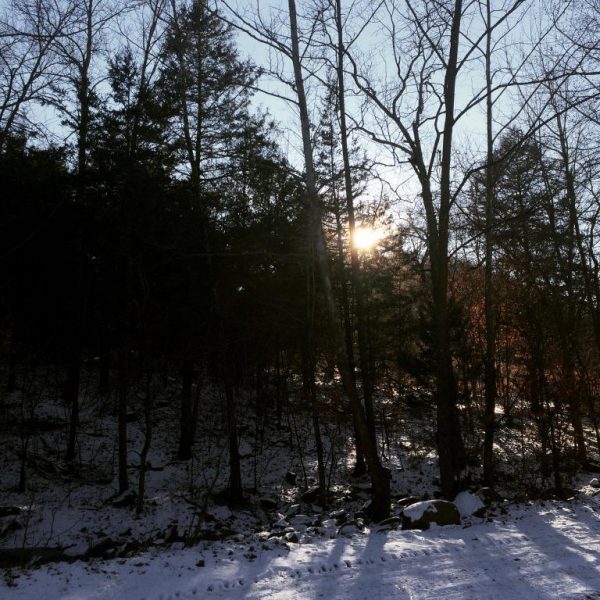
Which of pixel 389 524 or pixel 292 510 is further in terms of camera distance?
pixel 292 510

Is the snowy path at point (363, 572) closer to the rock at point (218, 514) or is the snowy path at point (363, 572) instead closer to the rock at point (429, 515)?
the rock at point (429, 515)

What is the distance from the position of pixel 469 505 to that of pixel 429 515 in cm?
123

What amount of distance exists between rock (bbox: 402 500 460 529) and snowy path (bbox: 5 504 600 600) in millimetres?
735

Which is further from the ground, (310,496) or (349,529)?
(349,529)

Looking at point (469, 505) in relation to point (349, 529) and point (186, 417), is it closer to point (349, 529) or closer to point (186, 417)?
point (349, 529)

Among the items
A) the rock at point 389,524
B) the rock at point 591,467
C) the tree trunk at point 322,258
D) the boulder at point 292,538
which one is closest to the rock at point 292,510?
the tree trunk at point 322,258

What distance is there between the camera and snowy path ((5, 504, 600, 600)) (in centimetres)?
520

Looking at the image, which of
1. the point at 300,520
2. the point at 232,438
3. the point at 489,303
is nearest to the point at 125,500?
the point at 232,438

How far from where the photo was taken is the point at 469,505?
9016 mm

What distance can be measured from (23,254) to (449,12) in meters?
12.5

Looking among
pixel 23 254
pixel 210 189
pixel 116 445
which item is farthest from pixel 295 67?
pixel 116 445

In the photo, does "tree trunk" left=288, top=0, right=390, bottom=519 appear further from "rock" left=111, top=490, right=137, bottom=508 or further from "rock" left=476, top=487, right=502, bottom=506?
"rock" left=111, top=490, right=137, bottom=508

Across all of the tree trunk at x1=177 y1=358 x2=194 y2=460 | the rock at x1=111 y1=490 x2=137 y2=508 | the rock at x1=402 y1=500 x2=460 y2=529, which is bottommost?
the rock at x1=111 y1=490 x2=137 y2=508

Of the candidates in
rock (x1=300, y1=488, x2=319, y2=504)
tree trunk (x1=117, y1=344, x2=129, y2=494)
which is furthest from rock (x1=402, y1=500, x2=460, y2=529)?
tree trunk (x1=117, y1=344, x2=129, y2=494)
